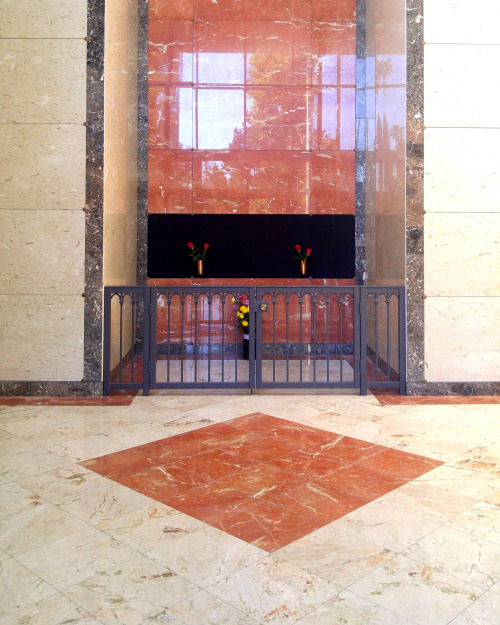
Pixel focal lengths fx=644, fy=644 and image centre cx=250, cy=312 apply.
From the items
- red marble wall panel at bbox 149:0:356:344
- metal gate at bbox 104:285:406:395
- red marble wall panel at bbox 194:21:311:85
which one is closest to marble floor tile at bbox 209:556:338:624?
metal gate at bbox 104:285:406:395

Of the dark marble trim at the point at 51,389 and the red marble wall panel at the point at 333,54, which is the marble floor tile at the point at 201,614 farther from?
the red marble wall panel at the point at 333,54

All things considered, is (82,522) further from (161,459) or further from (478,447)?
(478,447)

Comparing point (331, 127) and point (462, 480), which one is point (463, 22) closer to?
A: point (331, 127)

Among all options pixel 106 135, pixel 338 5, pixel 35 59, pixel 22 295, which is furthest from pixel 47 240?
pixel 338 5

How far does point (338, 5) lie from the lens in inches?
297

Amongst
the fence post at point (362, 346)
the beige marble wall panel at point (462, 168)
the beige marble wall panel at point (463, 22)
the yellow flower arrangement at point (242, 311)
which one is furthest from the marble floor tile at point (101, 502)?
the beige marble wall panel at point (463, 22)

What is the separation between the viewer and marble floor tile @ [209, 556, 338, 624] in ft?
7.52

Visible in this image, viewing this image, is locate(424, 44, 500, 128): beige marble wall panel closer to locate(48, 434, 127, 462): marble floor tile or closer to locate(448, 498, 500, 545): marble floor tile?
locate(448, 498, 500, 545): marble floor tile

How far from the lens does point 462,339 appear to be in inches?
225

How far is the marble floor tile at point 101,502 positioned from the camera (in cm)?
313

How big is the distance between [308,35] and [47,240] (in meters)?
4.08

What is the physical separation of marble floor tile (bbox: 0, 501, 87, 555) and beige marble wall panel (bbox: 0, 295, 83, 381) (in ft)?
8.40

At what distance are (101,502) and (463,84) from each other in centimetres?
463

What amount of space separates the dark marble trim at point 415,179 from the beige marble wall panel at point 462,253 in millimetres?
86
